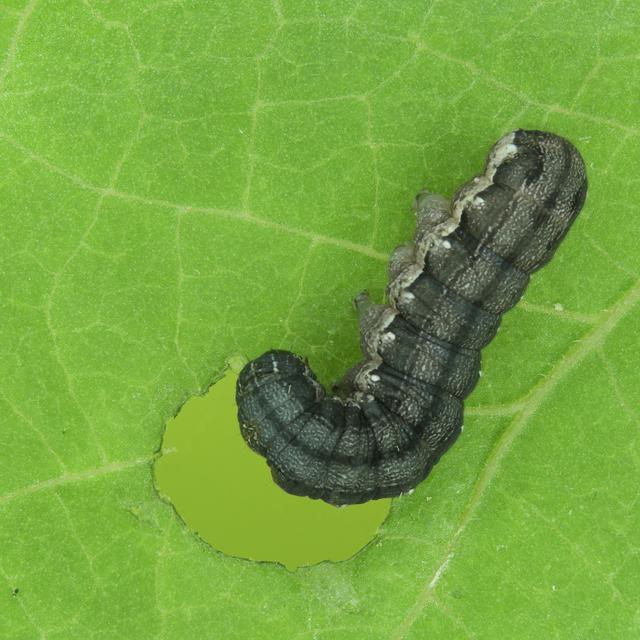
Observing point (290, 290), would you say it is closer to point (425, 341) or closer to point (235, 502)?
point (425, 341)

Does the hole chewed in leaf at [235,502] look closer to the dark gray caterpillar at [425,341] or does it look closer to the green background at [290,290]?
the green background at [290,290]

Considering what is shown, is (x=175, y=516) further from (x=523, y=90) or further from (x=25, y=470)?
(x=523, y=90)

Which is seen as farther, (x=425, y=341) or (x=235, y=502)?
(x=235, y=502)

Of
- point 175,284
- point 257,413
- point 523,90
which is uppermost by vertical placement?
point 523,90

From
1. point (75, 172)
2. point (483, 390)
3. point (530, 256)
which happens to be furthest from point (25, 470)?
point (530, 256)

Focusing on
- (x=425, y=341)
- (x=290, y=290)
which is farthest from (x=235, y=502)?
(x=425, y=341)

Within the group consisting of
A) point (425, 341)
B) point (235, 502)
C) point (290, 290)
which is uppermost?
point (425, 341)

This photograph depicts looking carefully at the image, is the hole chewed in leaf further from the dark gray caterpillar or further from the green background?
the dark gray caterpillar

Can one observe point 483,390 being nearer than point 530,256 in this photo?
No
